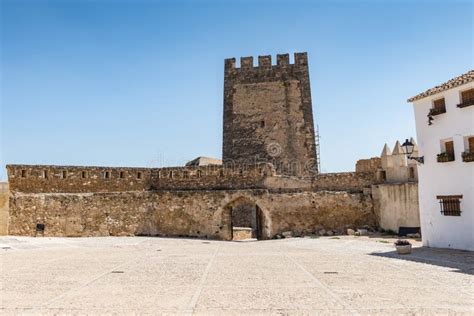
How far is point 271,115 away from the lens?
94.8 feet

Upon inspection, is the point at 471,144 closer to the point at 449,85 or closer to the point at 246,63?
the point at 449,85

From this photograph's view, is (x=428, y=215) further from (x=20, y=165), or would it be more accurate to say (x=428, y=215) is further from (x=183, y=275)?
(x=20, y=165)

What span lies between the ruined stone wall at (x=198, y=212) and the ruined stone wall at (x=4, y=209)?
198 centimetres

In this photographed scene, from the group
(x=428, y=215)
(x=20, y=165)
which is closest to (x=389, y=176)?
(x=428, y=215)

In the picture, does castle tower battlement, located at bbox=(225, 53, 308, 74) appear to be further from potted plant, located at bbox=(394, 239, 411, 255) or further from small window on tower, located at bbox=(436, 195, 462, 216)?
potted plant, located at bbox=(394, 239, 411, 255)

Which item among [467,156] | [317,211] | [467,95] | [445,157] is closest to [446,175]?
[445,157]

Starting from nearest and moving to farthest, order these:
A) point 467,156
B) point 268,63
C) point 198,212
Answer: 1. point 467,156
2. point 198,212
3. point 268,63

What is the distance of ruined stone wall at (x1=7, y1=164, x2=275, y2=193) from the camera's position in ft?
67.1

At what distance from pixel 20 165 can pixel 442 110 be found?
19.3 m

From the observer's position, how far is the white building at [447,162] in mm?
13859

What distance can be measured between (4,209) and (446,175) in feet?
63.2

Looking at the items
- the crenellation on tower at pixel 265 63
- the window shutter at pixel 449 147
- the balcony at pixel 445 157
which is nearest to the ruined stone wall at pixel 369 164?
the window shutter at pixel 449 147

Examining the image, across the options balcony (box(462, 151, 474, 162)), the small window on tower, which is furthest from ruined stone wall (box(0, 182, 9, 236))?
balcony (box(462, 151, 474, 162))

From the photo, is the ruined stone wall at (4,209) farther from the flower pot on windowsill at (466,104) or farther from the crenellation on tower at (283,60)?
the flower pot on windowsill at (466,104)
